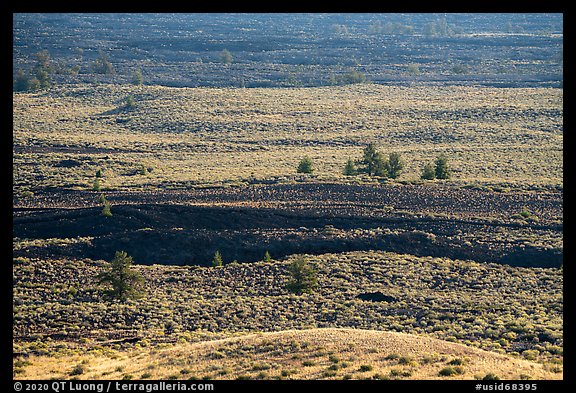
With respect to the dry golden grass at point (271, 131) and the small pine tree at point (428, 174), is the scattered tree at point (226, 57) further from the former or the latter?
the small pine tree at point (428, 174)

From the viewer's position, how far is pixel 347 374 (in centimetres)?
1762

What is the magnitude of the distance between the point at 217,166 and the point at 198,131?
53.1ft

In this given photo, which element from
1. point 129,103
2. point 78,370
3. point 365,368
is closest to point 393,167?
point 365,368

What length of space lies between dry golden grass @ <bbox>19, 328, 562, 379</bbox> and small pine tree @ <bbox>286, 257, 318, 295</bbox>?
714 centimetres

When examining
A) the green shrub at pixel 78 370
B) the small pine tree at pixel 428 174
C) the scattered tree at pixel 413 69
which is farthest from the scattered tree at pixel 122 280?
the scattered tree at pixel 413 69

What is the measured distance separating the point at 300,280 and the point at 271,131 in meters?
41.7

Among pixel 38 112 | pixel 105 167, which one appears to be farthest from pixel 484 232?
pixel 38 112

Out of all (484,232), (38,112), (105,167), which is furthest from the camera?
(38,112)

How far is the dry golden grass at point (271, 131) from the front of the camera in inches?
2052

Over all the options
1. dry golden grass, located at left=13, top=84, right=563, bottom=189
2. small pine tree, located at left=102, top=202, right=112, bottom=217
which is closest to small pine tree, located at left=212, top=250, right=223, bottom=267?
small pine tree, located at left=102, top=202, right=112, bottom=217

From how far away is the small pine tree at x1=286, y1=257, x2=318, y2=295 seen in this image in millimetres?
28500
